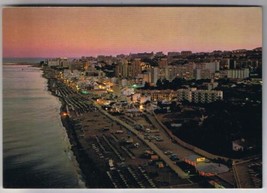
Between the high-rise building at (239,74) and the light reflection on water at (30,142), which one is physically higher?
the high-rise building at (239,74)

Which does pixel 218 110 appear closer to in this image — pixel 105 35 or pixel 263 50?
pixel 263 50

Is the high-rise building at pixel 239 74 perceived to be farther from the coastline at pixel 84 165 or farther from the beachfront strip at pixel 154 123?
the coastline at pixel 84 165

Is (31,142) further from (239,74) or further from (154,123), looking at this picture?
(239,74)

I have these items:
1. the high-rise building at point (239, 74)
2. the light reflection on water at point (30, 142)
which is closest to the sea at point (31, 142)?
the light reflection on water at point (30, 142)

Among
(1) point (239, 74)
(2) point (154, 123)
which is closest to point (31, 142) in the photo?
(2) point (154, 123)

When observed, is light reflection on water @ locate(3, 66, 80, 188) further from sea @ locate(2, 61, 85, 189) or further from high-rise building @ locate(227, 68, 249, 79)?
high-rise building @ locate(227, 68, 249, 79)

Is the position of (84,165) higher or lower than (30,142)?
lower

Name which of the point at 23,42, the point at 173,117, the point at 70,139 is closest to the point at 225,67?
the point at 173,117

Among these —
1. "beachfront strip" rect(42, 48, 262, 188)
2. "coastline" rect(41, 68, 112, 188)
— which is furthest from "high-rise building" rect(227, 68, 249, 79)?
"coastline" rect(41, 68, 112, 188)

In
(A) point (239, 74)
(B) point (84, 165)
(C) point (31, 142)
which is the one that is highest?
(A) point (239, 74)
